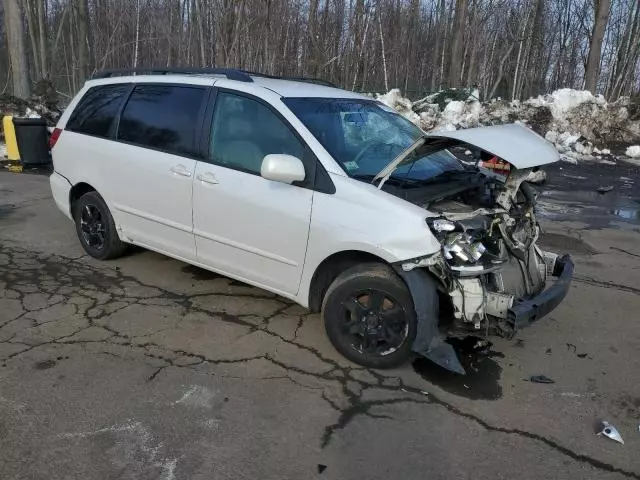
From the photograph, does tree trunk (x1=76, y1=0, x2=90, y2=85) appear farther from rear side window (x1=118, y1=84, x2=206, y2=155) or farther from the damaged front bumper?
the damaged front bumper

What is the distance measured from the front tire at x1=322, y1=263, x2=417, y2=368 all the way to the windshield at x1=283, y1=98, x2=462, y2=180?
727 mm

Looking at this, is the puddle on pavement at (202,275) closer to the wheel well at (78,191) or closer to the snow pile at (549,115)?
the wheel well at (78,191)

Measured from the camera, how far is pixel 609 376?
372 cm

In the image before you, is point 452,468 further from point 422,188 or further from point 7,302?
point 7,302

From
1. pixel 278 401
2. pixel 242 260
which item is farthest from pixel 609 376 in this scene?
pixel 242 260

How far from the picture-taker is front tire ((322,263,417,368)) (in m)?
3.45

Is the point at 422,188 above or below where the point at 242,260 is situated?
above

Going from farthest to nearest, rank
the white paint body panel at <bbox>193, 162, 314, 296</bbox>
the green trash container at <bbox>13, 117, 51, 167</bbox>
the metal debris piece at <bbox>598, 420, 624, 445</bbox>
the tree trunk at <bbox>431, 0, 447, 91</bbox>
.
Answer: the tree trunk at <bbox>431, 0, 447, 91</bbox>, the green trash container at <bbox>13, 117, 51, 167</bbox>, the white paint body panel at <bbox>193, 162, 314, 296</bbox>, the metal debris piece at <bbox>598, 420, 624, 445</bbox>

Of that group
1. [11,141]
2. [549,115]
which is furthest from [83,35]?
[549,115]

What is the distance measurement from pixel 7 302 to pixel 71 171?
1.55 m

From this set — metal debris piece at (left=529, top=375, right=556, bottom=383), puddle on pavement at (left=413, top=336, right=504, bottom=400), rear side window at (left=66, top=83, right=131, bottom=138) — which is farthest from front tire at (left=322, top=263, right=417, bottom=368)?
rear side window at (left=66, top=83, right=131, bottom=138)

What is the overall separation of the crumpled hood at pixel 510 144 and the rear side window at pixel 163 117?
1.96 meters

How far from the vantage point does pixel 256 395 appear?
3289 mm

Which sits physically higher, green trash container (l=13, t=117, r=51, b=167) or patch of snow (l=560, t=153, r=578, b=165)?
green trash container (l=13, t=117, r=51, b=167)
